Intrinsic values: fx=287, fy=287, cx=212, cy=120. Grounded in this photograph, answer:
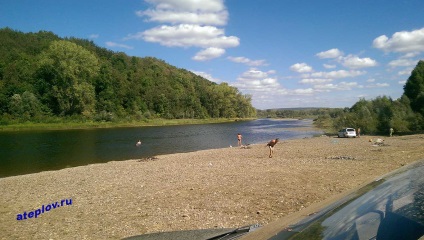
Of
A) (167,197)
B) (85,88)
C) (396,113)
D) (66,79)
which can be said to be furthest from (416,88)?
(66,79)

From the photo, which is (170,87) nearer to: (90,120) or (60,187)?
(90,120)

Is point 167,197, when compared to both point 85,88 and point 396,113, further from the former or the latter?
point 85,88

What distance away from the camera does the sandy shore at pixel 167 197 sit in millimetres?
8188

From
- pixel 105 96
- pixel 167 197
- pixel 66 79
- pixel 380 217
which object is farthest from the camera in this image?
pixel 105 96

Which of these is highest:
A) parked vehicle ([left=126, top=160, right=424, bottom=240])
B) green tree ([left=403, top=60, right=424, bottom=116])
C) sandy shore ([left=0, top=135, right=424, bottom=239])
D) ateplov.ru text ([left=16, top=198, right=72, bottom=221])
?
green tree ([left=403, top=60, right=424, bottom=116])

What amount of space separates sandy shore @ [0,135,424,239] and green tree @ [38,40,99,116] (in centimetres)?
7644

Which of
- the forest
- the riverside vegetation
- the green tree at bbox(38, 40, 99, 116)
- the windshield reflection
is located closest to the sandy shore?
the windshield reflection

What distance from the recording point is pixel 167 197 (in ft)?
35.7

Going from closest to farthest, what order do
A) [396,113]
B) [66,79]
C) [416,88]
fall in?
1. [396,113]
2. [416,88]
3. [66,79]

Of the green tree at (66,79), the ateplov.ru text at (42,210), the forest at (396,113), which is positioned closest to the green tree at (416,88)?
the forest at (396,113)

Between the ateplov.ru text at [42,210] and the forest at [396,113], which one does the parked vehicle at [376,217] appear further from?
the forest at [396,113]

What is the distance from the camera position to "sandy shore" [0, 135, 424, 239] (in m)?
8.19

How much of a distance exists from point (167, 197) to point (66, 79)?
8755cm

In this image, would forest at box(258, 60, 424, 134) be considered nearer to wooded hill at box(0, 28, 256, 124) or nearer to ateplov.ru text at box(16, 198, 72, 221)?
ateplov.ru text at box(16, 198, 72, 221)
